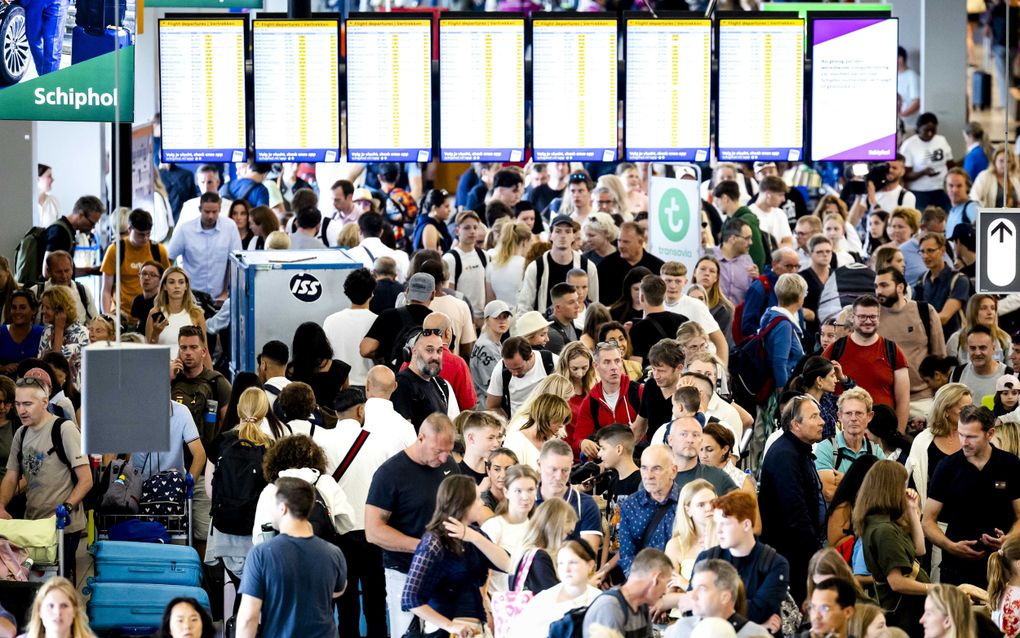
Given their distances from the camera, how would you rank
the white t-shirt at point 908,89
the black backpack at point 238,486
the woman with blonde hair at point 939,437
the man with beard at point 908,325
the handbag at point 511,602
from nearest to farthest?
the handbag at point 511,602
the black backpack at point 238,486
the woman with blonde hair at point 939,437
the man with beard at point 908,325
the white t-shirt at point 908,89

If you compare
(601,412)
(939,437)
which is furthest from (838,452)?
(601,412)

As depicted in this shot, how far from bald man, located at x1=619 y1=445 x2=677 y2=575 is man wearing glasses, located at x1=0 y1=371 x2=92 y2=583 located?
3350mm

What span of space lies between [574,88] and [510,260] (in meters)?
1.52

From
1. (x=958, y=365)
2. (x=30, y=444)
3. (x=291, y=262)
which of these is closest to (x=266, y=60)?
(x=291, y=262)

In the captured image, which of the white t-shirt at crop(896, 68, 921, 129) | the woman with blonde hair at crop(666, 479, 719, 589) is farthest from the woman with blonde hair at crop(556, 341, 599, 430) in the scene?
the white t-shirt at crop(896, 68, 921, 129)

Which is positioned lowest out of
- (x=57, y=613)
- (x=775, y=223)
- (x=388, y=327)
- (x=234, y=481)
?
(x=57, y=613)

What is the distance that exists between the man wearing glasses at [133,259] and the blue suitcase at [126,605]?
15.5 feet

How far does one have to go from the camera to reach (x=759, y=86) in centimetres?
1424

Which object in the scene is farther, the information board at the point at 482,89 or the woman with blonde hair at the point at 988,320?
the information board at the point at 482,89

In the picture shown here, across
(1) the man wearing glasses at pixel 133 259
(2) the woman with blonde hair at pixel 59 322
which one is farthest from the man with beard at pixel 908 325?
(1) the man wearing glasses at pixel 133 259

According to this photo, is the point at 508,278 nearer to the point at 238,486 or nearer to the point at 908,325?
the point at 908,325

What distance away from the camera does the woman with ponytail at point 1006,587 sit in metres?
8.88

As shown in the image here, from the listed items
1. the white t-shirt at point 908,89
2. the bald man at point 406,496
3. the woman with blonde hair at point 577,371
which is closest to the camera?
the bald man at point 406,496

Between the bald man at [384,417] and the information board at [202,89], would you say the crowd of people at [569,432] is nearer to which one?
the bald man at [384,417]
